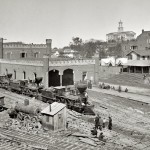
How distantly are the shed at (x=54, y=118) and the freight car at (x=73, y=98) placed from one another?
498 cm

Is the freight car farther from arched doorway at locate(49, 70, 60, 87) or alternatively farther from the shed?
arched doorway at locate(49, 70, 60, 87)

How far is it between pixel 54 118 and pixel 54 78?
2496cm

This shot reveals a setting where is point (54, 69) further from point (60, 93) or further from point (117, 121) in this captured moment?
point (117, 121)

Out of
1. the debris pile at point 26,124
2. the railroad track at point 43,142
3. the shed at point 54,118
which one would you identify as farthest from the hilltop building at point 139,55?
the railroad track at point 43,142

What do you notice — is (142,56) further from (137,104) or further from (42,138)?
(42,138)

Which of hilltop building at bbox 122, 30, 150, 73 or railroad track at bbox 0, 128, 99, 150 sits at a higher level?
hilltop building at bbox 122, 30, 150, 73

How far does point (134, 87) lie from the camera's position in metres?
41.1

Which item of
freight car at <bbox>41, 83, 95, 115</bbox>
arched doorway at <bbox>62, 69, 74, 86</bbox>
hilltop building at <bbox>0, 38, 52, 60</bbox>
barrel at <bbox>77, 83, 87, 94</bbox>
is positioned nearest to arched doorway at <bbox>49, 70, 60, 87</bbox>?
arched doorway at <bbox>62, 69, 74, 86</bbox>

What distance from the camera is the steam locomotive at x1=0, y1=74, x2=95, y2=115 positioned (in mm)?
26438

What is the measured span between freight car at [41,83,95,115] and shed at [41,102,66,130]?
16.3ft

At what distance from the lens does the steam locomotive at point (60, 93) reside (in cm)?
2644

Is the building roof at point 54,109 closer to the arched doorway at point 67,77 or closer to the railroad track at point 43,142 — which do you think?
the railroad track at point 43,142

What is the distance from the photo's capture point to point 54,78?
45438 mm

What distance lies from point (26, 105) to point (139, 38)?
5245 cm
